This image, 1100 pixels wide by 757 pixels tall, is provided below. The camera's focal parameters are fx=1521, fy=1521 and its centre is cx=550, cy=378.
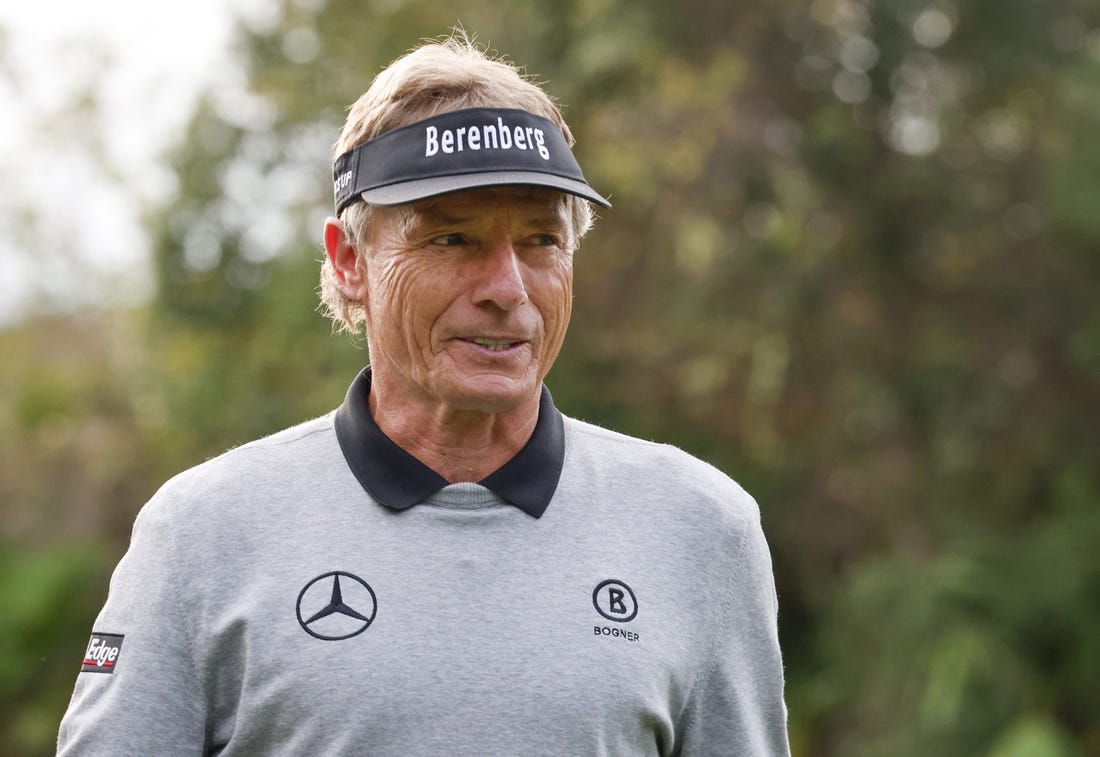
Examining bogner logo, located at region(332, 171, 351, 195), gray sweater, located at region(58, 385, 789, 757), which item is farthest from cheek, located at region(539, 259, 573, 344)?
bogner logo, located at region(332, 171, 351, 195)

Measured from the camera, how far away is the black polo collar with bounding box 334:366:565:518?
7.39 feet

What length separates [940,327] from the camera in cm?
1252

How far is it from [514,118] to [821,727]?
12.4m

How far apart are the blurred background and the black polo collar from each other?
929 cm

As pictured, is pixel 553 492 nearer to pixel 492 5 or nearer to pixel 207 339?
pixel 492 5

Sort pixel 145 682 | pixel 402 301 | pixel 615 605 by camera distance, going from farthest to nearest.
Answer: pixel 402 301, pixel 615 605, pixel 145 682

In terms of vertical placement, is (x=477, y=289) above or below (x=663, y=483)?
above

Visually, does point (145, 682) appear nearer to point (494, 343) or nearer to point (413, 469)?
point (413, 469)

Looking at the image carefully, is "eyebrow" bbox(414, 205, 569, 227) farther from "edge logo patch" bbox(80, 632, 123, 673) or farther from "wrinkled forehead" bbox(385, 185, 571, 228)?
"edge logo patch" bbox(80, 632, 123, 673)

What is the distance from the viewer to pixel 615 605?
2.21 meters

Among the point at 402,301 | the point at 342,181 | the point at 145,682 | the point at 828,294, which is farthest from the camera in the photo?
the point at 828,294

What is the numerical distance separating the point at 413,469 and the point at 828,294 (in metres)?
10.6

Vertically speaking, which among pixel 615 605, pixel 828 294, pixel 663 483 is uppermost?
pixel 828 294

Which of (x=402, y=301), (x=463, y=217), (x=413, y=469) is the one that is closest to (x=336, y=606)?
(x=413, y=469)
